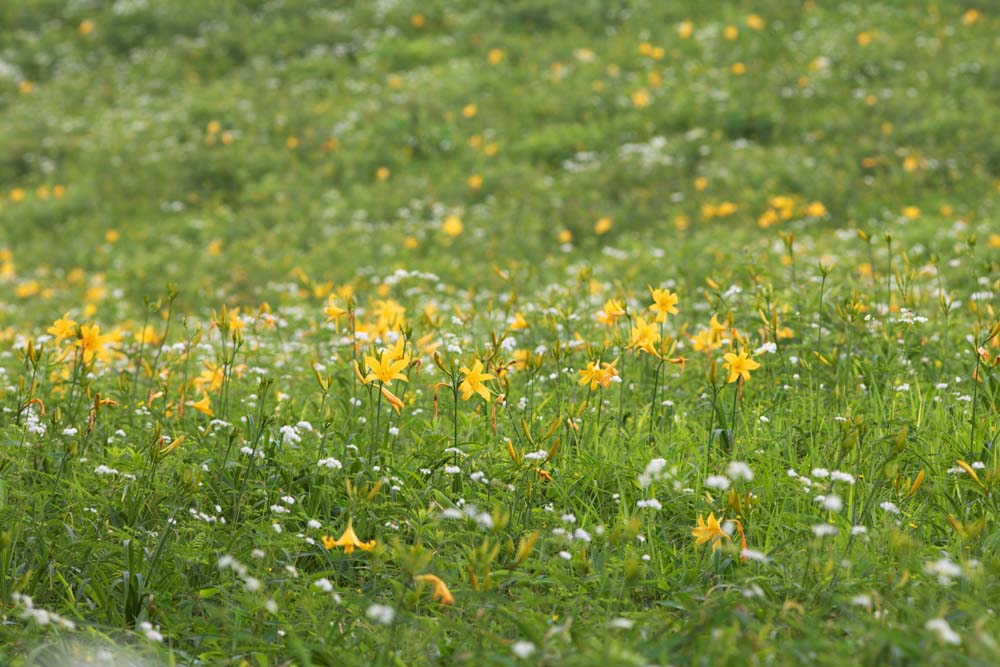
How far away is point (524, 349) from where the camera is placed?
400 cm

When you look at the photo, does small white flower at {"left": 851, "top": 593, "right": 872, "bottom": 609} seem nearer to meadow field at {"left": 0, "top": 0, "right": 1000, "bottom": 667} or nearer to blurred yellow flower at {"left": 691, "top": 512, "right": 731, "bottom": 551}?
meadow field at {"left": 0, "top": 0, "right": 1000, "bottom": 667}

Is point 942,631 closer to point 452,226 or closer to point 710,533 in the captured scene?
point 710,533

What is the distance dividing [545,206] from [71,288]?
3.89 m

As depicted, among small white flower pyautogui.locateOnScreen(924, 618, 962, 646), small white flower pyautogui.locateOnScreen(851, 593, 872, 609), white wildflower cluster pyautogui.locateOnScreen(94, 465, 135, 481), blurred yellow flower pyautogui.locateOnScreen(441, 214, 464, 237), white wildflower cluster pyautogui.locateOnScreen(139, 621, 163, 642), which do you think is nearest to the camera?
small white flower pyautogui.locateOnScreen(924, 618, 962, 646)

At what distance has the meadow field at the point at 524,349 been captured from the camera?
7.38ft

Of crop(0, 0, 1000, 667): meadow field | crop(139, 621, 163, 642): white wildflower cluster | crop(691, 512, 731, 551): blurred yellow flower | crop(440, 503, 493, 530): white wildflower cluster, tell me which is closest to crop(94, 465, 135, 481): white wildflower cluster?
crop(0, 0, 1000, 667): meadow field

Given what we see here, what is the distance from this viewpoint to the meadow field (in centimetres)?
225

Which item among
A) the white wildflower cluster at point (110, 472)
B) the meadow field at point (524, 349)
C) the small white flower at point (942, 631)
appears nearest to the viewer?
the small white flower at point (942, 631)

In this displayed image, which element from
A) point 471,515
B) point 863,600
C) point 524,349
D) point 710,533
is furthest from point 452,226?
point 863,600

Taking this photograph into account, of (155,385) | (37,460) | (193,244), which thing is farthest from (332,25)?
(37,460)

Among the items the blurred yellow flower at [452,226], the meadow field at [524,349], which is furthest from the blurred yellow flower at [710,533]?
the blurred yellow flower at [452,226]

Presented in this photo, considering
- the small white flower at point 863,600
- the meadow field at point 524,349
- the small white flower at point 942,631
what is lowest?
the meadow field at point 524,349

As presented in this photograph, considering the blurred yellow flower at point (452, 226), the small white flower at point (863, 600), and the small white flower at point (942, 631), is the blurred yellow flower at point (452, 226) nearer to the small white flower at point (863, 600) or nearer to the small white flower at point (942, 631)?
the small white flower at point (863, 600)

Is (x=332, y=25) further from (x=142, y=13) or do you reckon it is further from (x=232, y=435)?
(x=232, y=435)
